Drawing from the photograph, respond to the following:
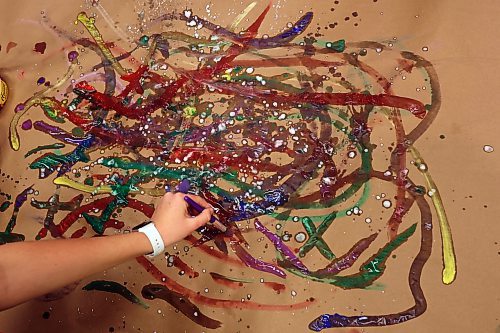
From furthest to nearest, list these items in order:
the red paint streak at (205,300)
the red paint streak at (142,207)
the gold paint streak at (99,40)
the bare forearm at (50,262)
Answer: the gold paint streak at (99,40) → the red paint streak at (142,207) → the red paint streak at (205,300) → the bare forearm at (50,262)

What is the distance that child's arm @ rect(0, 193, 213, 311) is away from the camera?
0.62 meters

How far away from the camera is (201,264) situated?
0.91 meters

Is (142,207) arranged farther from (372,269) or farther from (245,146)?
(372,269)

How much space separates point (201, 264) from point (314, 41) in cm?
45

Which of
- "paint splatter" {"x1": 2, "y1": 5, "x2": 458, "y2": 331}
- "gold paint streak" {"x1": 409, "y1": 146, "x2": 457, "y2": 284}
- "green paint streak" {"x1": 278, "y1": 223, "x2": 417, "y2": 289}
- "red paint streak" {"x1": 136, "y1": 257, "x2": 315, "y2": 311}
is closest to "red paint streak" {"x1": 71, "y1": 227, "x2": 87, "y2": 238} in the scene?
"paint splatter" {"x1": 2, "y1": 5, "x2": 458, "y2": 331}

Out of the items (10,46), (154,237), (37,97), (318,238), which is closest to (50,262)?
(154,237)

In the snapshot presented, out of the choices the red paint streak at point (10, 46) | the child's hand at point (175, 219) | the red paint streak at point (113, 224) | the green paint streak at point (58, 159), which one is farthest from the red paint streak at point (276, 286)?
the red paint streak at point (10, 46)

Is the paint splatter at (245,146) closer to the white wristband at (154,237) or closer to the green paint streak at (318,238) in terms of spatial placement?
the green paint streak at (318,238)

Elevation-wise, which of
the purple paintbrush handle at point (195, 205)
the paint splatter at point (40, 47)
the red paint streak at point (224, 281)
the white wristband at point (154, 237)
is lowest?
the red paint streak at point (224, 281)

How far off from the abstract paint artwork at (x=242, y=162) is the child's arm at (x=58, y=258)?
0.62ft

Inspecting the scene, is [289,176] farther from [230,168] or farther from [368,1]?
[368,1]

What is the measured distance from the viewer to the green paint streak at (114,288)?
0.93m

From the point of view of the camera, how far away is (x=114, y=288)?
945 millimetres

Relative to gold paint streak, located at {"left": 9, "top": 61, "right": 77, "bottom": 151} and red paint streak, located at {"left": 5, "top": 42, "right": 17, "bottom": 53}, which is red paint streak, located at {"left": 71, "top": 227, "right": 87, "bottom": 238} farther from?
red paint streak, located at {"left": 5, "top": 42, "right": 17, "bottom": 53}
